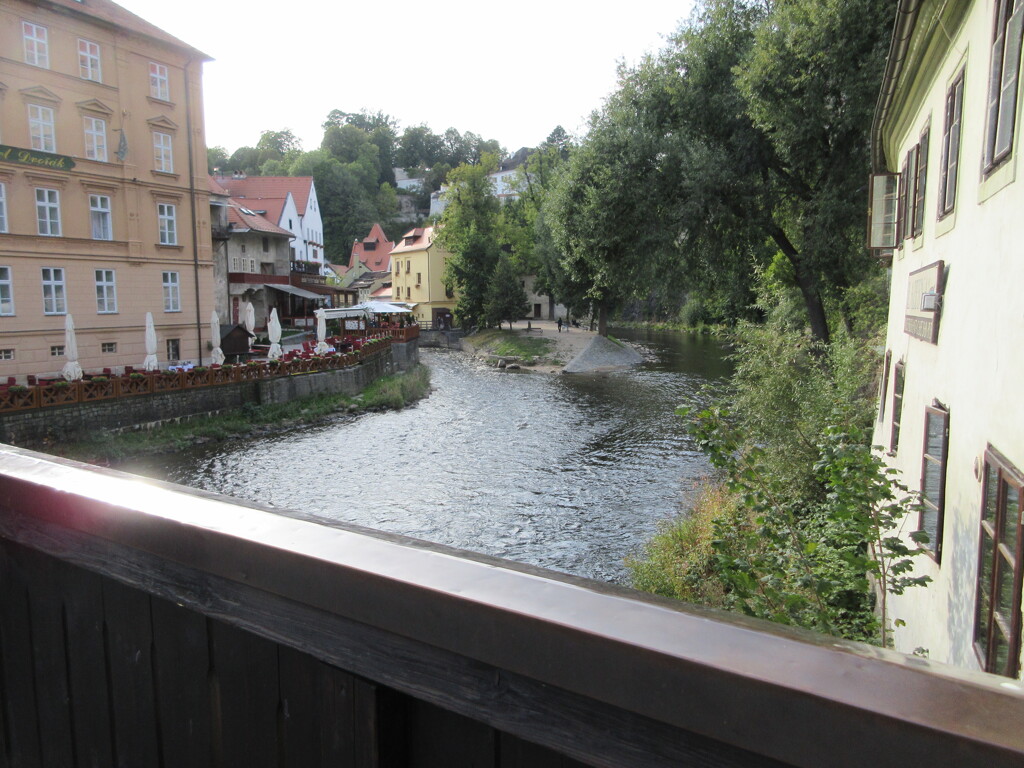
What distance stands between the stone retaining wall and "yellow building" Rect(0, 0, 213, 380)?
5251mm

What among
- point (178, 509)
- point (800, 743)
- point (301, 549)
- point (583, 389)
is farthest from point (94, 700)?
point (583, 389)

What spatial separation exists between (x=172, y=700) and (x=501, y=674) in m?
0.85

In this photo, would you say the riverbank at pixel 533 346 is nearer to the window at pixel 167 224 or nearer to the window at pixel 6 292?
the window at pixel 167 224

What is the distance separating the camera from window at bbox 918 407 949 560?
5.41 metres

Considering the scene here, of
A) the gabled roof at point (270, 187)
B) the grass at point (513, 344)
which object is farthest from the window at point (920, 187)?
the gabled roof at point (270, 187)

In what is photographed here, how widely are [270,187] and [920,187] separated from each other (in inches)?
2099

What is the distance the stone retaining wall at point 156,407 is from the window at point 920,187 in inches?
676

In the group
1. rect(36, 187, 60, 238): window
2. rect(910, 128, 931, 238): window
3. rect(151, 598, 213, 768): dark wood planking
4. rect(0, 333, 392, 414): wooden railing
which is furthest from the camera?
rect(36, 187, 60, 238): window

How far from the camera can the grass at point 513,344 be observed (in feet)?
135

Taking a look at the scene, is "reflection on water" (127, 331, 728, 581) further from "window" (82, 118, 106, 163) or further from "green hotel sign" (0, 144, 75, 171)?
"window" (82, 118, 106, 163)

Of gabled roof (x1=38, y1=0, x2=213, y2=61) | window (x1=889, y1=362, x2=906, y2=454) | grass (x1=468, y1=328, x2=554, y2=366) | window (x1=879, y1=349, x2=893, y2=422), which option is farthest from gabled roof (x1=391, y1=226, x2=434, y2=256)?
window (x1=889, y1=362, x2=906, y2=454)

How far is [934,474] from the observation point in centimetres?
580

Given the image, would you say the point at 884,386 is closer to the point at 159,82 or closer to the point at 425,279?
the point at 159,82

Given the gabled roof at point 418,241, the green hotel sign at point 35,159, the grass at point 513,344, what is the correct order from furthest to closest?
the gabled roof at point 418,241, the grass at point 513,344, the green hotel sign at point 35,159
